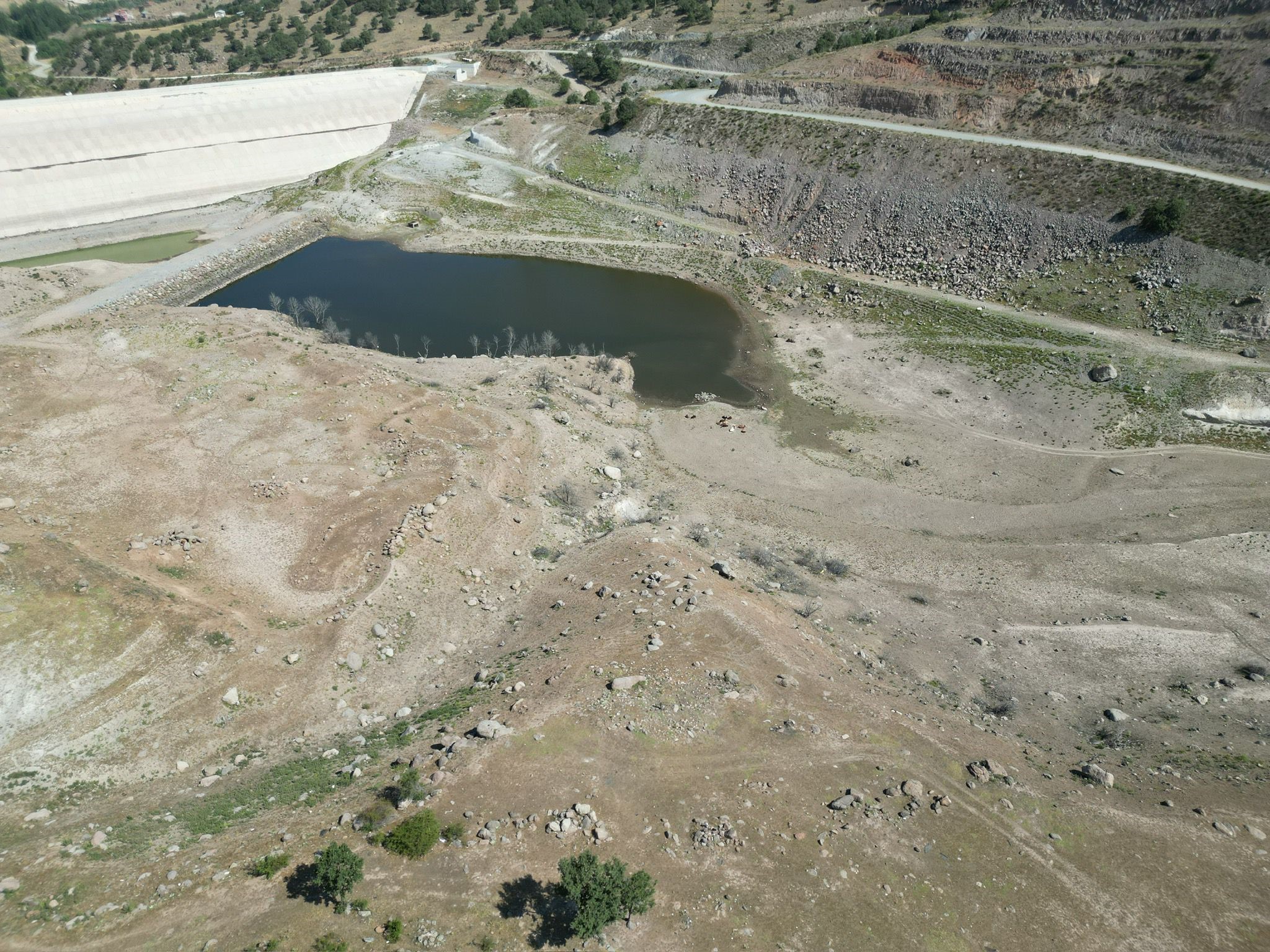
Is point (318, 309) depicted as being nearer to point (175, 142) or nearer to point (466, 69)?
point (175, 142)

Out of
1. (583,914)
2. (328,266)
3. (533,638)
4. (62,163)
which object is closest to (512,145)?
(328,266)

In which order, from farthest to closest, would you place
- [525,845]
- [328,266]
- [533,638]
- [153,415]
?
[328,266] < [153,415] < [533,638] < [525,845]

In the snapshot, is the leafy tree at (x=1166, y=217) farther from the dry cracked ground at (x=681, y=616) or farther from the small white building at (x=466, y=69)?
the small white building at (x=466, y=69)

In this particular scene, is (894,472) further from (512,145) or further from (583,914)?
(512,145)

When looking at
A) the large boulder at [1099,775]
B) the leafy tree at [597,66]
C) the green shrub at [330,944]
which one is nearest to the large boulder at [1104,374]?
the large boulder at [1099,775]

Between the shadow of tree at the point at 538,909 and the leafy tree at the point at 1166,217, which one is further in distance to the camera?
the leafy tree at the point at 1166,217

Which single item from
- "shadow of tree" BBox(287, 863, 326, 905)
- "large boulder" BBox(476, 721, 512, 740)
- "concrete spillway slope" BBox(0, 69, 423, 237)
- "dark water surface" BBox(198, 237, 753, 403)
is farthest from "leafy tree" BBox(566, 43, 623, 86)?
"shadow of tree" BBox(287, 863, 326, 905)

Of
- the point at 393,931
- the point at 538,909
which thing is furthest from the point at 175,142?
the point at 538,909
